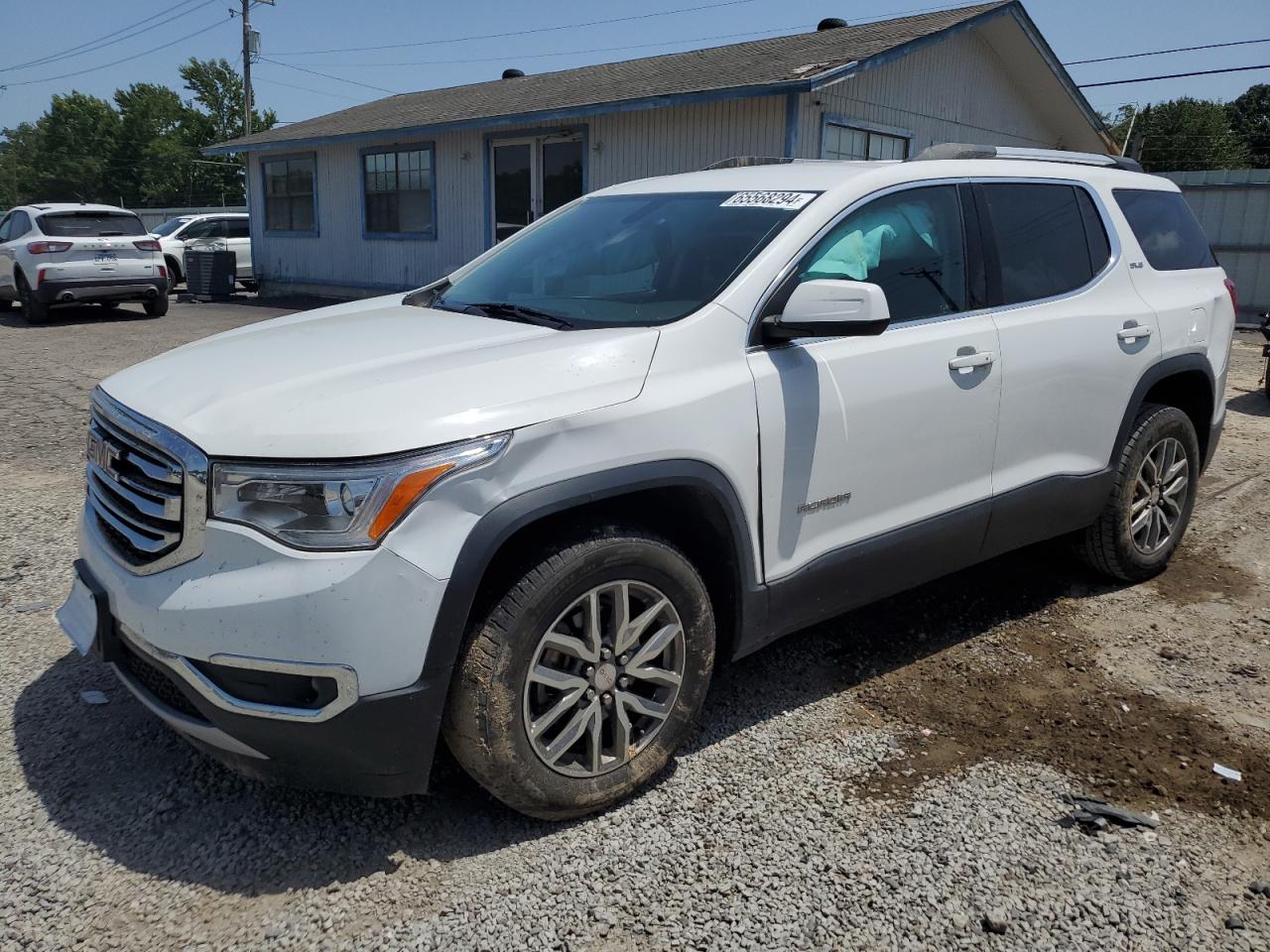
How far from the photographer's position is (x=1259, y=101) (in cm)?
6538

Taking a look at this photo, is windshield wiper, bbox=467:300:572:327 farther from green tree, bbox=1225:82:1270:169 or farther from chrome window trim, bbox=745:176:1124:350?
green tree, bbox=1225:82:1270:169

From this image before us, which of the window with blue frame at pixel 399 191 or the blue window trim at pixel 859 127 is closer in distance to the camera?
the blue window trim at pixel 859 127

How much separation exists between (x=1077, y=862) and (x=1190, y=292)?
2947 millimetres

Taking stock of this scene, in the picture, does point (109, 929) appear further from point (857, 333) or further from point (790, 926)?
point (857, 333)

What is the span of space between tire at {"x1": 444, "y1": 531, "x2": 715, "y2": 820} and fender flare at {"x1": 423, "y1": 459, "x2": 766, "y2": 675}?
0.35 feet

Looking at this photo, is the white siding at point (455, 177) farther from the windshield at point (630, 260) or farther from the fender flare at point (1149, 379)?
the fender flare at point (1149, 379)

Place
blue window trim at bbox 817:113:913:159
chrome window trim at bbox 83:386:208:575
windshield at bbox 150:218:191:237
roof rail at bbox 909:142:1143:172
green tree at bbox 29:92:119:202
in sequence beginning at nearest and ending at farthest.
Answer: chrome window trim at bbox 83:386:208:575, roof rail at bbox 909:142:1143:172, blue window trim at bbox 817:113:913:159, windshield at bbox 150:218:191:237, green tree at bbox 29:92:119:202

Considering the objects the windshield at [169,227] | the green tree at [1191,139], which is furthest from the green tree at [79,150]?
the green tree at [1191,139]

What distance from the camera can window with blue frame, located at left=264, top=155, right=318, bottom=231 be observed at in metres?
19.3

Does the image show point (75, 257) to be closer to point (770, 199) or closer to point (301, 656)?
point (770, 199)

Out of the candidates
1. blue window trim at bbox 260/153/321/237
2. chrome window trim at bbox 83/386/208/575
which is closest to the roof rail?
chrome window trim at bbox 83/386/208/575

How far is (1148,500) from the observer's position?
457 cm

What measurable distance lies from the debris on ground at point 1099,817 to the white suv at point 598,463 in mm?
911

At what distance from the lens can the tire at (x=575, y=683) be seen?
2.52m
